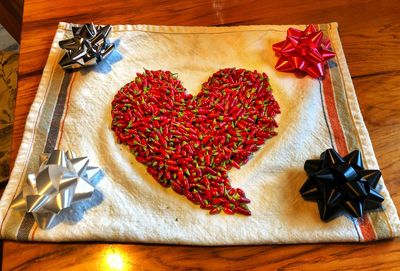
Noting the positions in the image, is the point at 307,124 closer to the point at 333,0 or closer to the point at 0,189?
the point at 333,0

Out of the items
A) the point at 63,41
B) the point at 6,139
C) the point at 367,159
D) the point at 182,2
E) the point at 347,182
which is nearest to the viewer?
the point at 347,182

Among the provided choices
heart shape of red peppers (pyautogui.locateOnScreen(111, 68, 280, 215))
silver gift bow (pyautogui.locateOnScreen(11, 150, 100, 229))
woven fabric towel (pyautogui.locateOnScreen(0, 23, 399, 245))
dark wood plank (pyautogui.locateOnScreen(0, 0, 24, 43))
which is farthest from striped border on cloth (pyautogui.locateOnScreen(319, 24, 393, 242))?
dark wood plank (pyautogui.locateOnScreen(0, 0, 24, 43))

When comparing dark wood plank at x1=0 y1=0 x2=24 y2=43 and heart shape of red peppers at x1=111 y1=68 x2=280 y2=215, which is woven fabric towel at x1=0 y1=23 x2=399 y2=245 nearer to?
heart shape of red peppers at x1=111 y1=68 x2=280 y2=215

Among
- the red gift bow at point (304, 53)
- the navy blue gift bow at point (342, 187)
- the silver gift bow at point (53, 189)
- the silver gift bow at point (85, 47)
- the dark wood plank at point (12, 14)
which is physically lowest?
the navy blue gift bow at point (342, 187)

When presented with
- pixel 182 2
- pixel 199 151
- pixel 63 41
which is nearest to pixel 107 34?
pixel 63 41

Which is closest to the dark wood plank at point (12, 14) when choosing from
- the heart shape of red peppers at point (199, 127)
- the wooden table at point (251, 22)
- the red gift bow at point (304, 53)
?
the wooden table at point (251, 22)

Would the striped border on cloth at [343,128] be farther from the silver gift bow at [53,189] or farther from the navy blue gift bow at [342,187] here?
the silver gift bow at [53,189]

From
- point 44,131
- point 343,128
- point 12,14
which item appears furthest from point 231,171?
point 12,14
